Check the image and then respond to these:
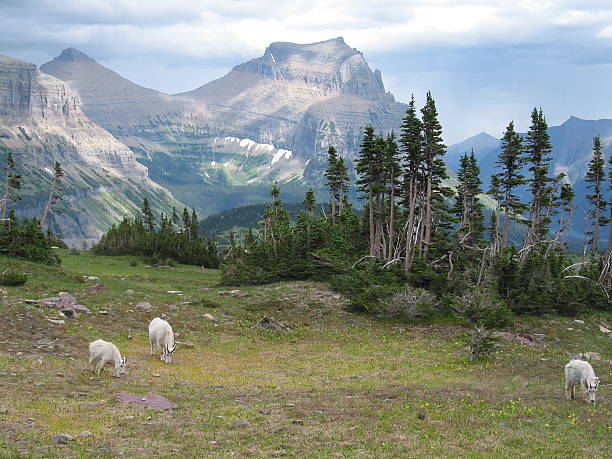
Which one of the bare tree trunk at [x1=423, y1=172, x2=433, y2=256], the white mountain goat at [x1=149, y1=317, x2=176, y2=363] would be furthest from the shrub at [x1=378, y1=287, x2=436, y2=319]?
the white mountain goat at [x1=149, y1=317, x2=176, y2=363]

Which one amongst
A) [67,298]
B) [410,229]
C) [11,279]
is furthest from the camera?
[410,229]

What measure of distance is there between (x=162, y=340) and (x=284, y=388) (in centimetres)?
919

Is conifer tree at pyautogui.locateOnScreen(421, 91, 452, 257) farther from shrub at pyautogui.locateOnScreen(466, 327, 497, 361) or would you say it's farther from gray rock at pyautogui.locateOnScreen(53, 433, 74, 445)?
gray rock at pyautogui.locateOnScreen(53, 433, 74, 445)

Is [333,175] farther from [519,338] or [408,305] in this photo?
[519,338]

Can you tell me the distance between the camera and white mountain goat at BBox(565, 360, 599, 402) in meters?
23.8

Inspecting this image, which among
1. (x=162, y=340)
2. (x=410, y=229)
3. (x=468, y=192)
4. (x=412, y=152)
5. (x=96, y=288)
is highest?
(x=412, y=152)

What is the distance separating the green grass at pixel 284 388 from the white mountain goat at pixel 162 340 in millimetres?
723

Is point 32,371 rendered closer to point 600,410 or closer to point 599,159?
point 600,410

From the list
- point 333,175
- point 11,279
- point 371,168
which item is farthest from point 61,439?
point 333,175

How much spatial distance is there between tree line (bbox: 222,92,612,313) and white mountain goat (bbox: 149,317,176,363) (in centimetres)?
2292

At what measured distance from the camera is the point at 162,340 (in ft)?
106

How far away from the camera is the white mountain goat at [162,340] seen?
104ft

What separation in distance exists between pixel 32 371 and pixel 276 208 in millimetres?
63448

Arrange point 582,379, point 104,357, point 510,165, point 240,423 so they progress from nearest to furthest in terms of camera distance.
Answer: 1. point 240,423
2. point 582,379
3. point 104,357
4. point 510,165
